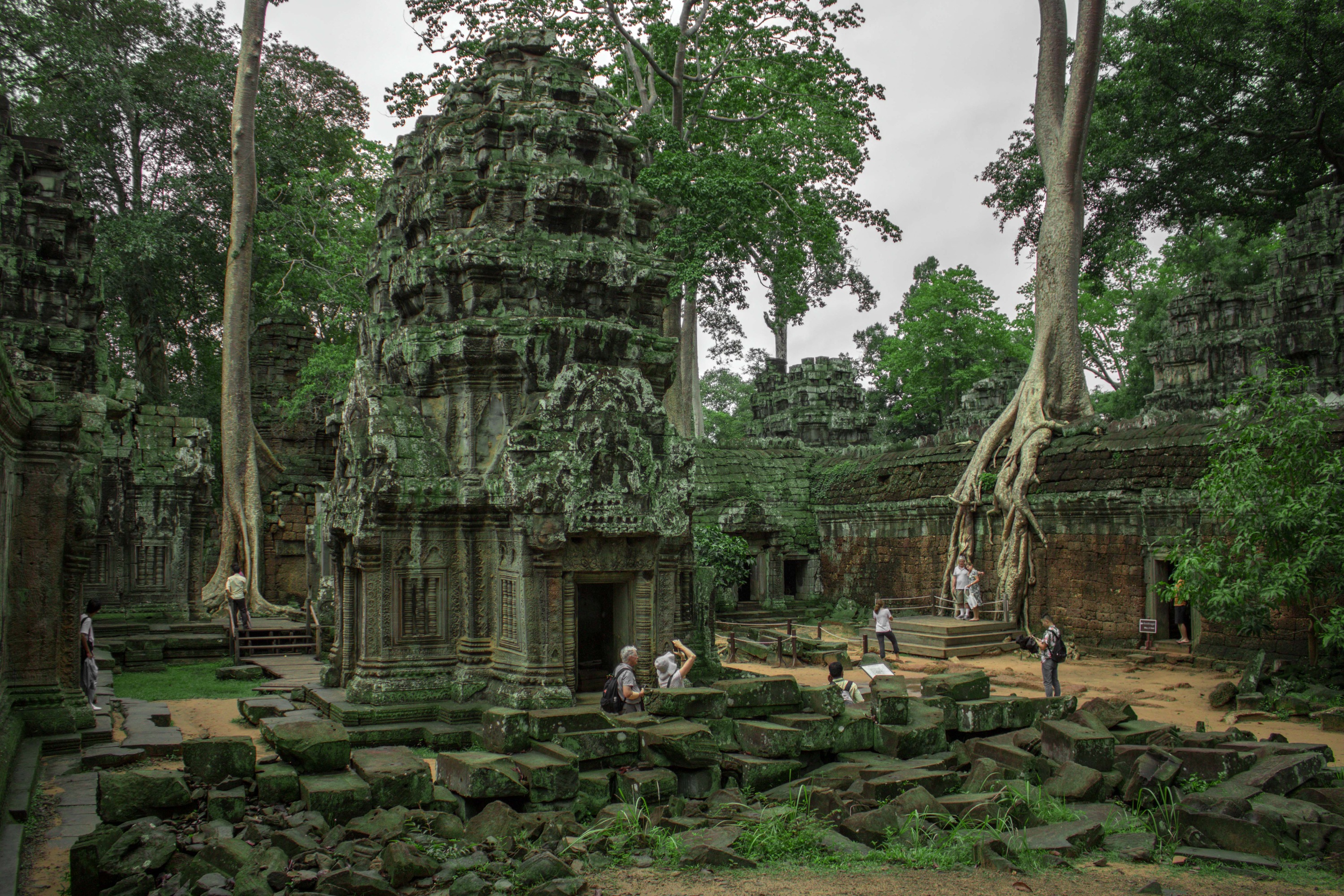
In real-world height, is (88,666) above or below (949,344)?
below

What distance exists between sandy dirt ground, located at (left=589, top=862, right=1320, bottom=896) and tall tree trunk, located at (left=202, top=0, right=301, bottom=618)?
13.6 meters

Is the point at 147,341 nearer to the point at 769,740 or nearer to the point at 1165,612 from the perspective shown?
the point at 769,740

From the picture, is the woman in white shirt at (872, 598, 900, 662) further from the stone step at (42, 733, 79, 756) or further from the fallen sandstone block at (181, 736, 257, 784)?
the stone step at (42, 733, 79, 756)

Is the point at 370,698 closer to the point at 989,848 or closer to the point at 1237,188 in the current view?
the point at 989,848

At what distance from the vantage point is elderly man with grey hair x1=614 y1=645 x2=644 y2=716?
325 inches

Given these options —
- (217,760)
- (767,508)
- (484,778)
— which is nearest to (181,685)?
(217,760)

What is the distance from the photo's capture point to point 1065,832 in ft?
19.8

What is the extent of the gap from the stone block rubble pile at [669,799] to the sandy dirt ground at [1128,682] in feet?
9.22

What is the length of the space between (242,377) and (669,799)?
13.7 meters

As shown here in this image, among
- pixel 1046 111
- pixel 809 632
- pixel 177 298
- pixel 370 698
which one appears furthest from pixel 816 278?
pixel 370 698

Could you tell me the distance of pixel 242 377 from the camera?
17.5m

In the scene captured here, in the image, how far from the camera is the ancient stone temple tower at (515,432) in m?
9.19

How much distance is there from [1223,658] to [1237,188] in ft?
46.3

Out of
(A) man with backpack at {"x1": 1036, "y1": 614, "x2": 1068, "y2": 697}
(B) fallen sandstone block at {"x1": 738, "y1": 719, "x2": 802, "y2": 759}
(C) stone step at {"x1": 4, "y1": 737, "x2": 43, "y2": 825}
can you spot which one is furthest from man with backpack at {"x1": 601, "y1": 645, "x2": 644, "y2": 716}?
(A) man with backpack at {"x1": 1036, "y1": 614, "x2": 1068, "y2": 697}
